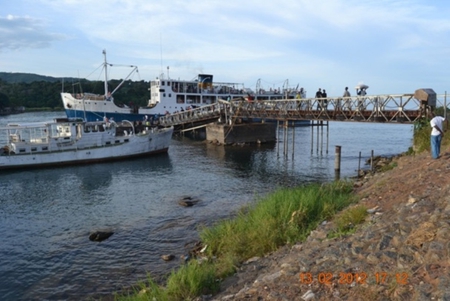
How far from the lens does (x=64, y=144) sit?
107 feet

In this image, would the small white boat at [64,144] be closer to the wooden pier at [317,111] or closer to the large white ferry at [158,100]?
the wooden pier at [317,111]

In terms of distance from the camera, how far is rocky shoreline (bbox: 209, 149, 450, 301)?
18.1 feet

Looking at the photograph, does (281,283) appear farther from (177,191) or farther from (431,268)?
(177,191)

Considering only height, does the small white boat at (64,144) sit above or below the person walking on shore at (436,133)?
below

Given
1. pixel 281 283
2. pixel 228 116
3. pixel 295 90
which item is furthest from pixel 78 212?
pixel 295 90

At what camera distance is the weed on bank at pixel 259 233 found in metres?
8.80

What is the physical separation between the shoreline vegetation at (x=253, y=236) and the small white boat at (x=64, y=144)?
23431 mm

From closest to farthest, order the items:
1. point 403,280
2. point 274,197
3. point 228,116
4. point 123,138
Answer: point 403,280
point 274,197
point 123,138
point 228,116

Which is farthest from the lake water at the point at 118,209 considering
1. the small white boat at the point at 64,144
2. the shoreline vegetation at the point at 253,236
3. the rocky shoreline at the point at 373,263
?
the rocky shoreline at the point at 373,263

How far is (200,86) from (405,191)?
198 feet

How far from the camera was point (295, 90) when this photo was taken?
7862cm

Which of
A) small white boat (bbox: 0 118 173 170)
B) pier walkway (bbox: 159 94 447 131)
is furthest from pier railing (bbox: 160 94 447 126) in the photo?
small white boat (bbox: 0 118 173 170)

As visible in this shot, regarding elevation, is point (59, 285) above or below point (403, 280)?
below
